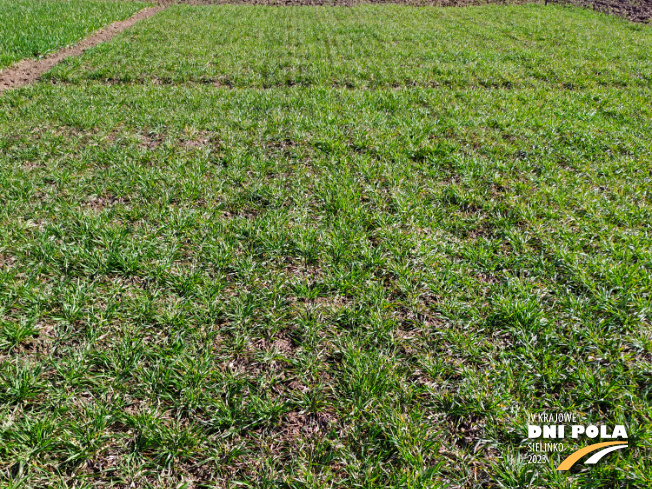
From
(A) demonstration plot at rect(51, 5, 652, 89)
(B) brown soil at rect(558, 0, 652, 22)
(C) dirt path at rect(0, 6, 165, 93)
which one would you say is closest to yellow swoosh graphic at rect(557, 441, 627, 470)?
(A) demonstration plot at rect(51, 5, 652, 89)

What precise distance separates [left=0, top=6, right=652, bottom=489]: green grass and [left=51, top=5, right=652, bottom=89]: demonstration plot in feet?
8.63

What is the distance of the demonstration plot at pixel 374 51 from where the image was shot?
796 centimetres

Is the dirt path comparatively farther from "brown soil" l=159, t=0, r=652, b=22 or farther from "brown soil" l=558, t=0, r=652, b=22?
"brown soil" l=558, t=0, r=652, b=22

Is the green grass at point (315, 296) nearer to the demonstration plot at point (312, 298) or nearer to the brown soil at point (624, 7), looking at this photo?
the demonstration plot at point (312, 298)

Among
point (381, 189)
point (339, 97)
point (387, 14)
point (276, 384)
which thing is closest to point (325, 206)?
point (381, 189)

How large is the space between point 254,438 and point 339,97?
6.58m

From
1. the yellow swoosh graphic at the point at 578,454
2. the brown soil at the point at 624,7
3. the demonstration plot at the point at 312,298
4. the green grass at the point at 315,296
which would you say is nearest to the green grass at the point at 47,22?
the green grass at the point at 315,296

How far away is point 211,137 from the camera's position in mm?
5477

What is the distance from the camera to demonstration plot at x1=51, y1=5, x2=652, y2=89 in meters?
7.96

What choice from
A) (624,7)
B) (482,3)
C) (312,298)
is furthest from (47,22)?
(624,7)

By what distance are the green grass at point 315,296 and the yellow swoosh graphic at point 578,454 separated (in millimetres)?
57

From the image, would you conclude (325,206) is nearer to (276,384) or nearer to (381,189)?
(381,189)

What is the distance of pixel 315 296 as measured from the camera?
2982 mm

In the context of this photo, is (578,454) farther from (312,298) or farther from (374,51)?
(374,51)
